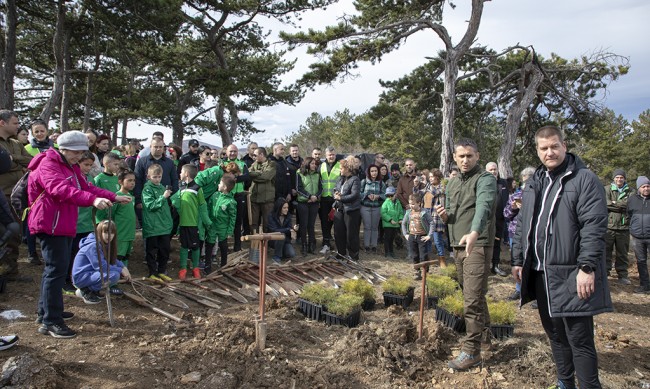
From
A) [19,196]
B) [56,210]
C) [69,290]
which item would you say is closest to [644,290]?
[56,210]

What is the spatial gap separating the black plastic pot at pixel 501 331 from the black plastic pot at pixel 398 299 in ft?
4.15

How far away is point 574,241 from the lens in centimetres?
285

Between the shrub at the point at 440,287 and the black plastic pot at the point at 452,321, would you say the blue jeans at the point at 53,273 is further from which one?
the shrub at the point at 440,287

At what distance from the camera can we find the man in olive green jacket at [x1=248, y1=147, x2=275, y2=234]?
25.7ft

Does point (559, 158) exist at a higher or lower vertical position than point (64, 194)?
higher

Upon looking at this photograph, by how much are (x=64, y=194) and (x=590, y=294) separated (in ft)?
14.3

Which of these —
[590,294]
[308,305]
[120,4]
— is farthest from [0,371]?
[120,4]

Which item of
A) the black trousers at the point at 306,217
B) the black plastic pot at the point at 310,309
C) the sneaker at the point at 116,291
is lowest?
the black plastic pot at the point at 310,309

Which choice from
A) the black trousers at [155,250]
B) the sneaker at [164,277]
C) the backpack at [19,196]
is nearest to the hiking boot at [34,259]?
the backpack at [19,196]

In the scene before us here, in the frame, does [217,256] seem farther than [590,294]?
Yes

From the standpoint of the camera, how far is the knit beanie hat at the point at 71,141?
3.71 meters

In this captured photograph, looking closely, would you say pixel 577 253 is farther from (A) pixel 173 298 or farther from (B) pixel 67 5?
(B) pixel 67 5

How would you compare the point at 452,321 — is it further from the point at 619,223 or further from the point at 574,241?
the point at 619,223

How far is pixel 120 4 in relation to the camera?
12.4 meters
